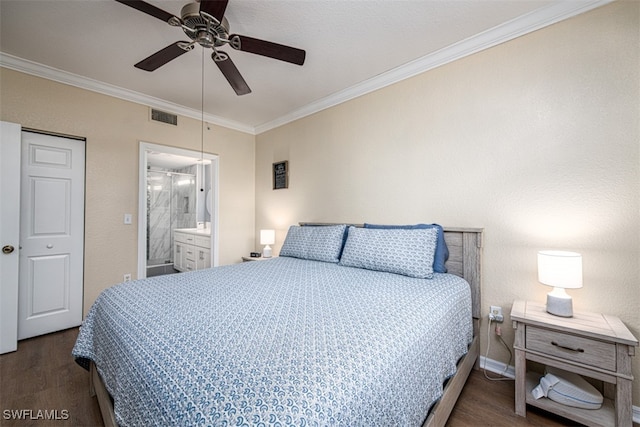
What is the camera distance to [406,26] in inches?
77.6

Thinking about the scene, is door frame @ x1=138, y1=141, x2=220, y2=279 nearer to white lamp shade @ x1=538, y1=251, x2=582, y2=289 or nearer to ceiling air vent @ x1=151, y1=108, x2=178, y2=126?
ceiling air vent @ x1=151, y1=108, x2=178, y2=126

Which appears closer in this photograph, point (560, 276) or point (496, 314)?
point (560, 276)

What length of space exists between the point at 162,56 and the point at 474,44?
239 centimetres

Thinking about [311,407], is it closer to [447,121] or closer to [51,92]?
[447,121]

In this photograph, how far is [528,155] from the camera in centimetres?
187

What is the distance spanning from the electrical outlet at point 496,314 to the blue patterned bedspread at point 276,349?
0.42 metres

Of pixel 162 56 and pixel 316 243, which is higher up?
pixel 162 56

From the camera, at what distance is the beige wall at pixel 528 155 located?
1.58 meters

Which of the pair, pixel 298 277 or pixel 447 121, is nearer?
Result: pixel 298 277

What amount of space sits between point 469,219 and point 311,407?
197 cm

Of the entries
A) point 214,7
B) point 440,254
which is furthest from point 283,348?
point 214,7

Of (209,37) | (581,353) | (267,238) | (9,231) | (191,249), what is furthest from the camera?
(191,249)

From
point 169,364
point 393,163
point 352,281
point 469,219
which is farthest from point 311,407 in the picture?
point 393,163

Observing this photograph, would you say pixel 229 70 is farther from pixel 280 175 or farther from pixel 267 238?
pixel 267 238
